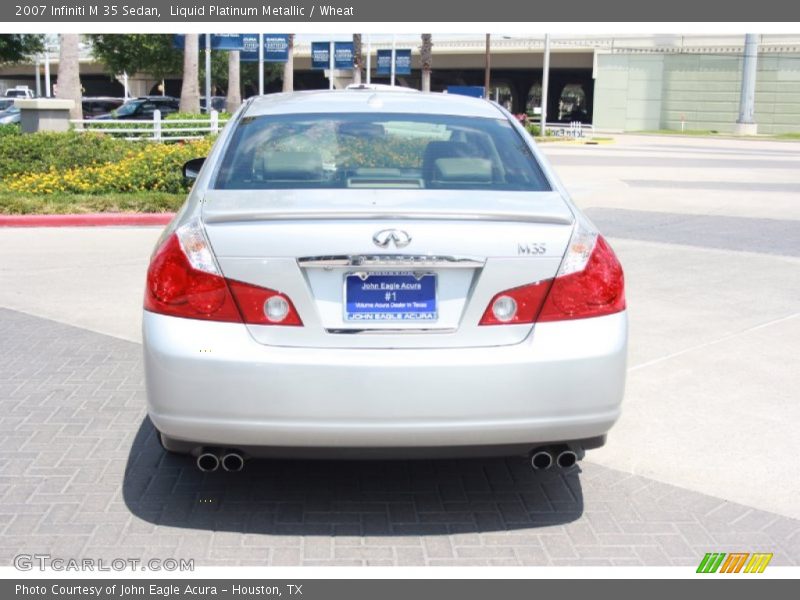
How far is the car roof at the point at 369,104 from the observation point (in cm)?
529

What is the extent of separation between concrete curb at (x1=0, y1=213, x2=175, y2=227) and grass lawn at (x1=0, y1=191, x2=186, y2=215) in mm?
350

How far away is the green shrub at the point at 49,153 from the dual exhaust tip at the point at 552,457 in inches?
539

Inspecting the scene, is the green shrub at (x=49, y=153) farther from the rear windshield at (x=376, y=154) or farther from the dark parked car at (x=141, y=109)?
the dark parked car at (x=141, y=109)

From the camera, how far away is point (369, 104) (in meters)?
5.36

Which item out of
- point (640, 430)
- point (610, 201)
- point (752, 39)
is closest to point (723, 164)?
point (610, 201)

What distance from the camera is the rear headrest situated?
475cm

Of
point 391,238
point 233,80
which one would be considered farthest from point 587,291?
point 233,80

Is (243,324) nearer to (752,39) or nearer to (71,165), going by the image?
(71,165)

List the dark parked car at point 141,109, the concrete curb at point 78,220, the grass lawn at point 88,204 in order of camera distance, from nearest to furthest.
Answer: the concrete curb at point 78,220
the grass lawn at point 88,204
the dark parked car at point 141,109

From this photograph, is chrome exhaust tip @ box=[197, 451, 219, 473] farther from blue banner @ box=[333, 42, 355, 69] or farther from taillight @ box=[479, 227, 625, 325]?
blue banner @ box=[333, 42, 355, 69]

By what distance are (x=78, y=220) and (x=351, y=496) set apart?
9700 mm

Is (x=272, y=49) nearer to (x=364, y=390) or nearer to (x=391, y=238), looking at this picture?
(x=391, y=238)

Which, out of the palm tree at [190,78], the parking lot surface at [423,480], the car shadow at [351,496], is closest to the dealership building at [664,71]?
the palm tree at [190,78]

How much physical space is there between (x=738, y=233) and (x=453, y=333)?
34.4 feet
